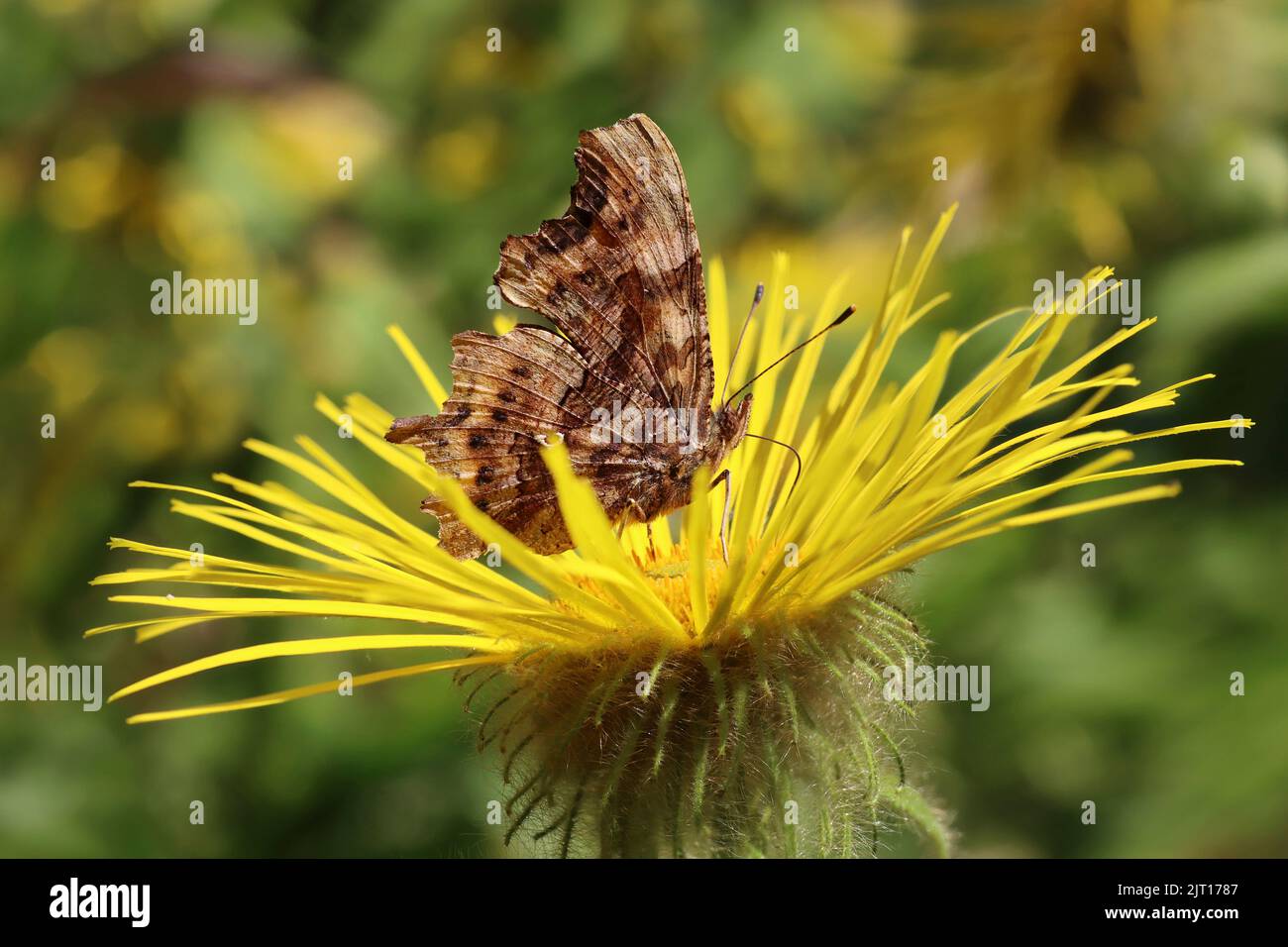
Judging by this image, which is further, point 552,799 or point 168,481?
point 168,481

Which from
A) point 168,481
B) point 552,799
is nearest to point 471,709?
point 552,799

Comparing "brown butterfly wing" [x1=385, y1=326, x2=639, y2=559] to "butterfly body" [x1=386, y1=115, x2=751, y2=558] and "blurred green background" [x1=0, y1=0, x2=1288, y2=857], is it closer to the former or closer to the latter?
"butterfly body" [x1=386, y1=115, x2=751, y2=558]

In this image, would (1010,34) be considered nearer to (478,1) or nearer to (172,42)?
(478,1)

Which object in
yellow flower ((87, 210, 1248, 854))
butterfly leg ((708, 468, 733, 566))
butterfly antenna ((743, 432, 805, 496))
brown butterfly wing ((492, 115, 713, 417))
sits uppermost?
brown butterfly wing ((492, 115, 713, 417))

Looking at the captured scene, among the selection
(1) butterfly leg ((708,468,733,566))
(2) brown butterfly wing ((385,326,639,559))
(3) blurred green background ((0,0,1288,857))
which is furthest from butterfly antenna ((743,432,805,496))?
(3) blurred green background ((0,0,1288,857))

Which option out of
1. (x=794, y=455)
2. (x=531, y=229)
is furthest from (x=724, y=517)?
(x=531, y=229)

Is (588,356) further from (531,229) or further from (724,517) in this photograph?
(531,229)
